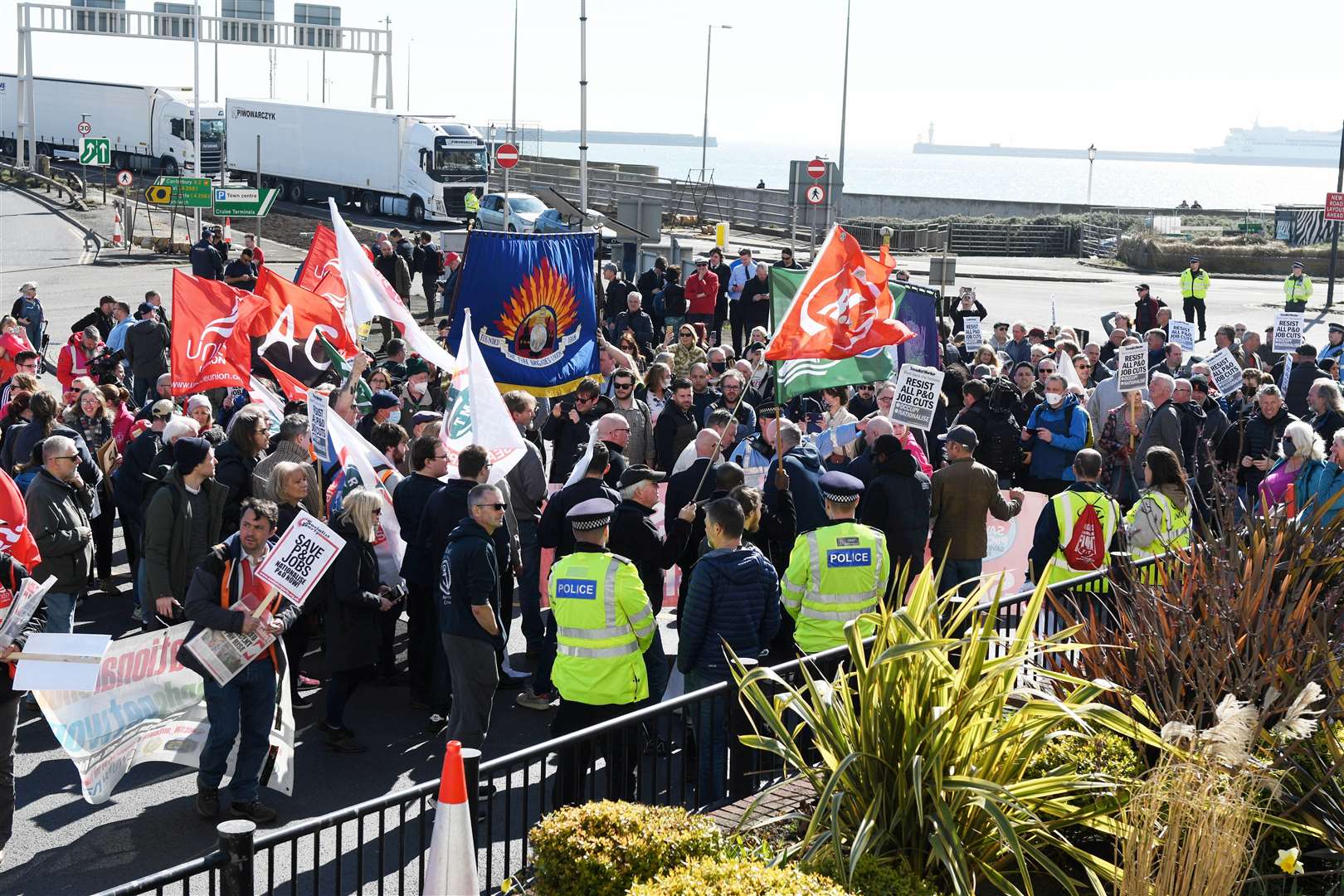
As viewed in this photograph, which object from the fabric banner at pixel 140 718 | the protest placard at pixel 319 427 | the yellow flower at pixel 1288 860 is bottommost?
the fabric banner at pixel 140 718

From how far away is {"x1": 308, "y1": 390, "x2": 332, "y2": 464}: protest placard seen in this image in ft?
31.9

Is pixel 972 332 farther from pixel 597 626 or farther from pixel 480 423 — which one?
pixel 597 626

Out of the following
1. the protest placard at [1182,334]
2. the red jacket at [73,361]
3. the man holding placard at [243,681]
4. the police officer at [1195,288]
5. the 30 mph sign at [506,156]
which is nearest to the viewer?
the man holding placard at [243,681]

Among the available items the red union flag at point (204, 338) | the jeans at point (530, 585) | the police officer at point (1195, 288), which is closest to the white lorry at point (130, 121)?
the police officer at point (1195, 288)

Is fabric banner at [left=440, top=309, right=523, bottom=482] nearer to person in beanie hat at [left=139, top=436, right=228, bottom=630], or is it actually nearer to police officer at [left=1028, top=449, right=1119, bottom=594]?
person in beanie hat at [left=139, top=436, right=228, bottom=630]

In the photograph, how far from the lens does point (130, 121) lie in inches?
2329

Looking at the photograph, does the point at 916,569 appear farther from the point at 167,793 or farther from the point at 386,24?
the point at 386,24

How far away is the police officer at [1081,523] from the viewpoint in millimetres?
8789

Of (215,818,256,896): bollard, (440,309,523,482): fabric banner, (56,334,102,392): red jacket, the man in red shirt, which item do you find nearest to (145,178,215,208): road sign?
the man in red shirt

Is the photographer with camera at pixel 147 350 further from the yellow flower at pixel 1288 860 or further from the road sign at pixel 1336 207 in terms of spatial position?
the road sign at pixel 1336 207

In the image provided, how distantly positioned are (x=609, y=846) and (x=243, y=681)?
3.24 m

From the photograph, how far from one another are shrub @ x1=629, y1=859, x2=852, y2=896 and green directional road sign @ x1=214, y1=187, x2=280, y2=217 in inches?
909

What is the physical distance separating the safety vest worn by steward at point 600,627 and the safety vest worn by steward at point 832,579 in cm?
95

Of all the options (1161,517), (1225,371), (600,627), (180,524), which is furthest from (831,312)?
(1225,371)
